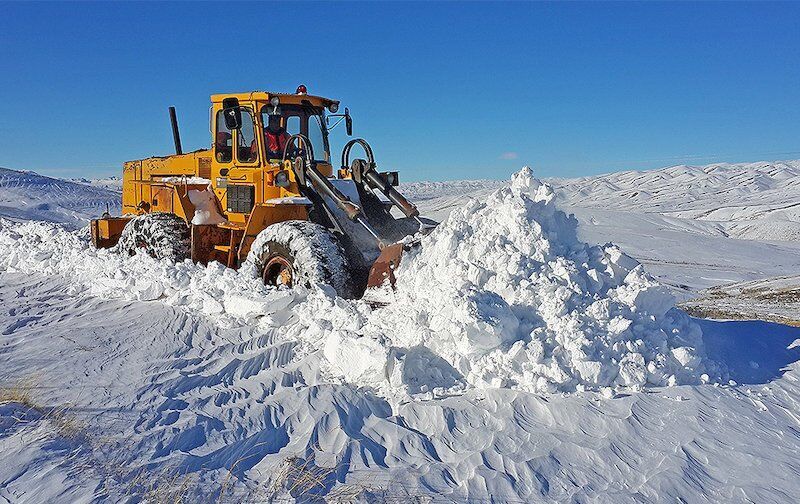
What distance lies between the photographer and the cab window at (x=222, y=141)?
855 centimetres

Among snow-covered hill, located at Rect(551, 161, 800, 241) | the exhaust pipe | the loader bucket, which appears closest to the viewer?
the loader bucket

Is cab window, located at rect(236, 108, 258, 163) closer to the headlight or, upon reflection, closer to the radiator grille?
the radiator grille

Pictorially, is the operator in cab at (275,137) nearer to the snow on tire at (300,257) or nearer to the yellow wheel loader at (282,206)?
the yellow wheel loader at (282,206)

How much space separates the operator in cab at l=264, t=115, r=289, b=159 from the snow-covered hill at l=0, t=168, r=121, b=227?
22619 mm

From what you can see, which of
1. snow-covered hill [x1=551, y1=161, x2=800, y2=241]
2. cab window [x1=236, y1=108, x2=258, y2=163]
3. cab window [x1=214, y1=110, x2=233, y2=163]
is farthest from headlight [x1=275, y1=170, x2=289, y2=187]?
snow-covered hill [x1=551, y1=161, x2=800, y2=241]

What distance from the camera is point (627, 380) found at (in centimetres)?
462

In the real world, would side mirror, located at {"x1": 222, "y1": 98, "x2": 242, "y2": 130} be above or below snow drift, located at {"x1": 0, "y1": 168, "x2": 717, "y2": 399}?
above

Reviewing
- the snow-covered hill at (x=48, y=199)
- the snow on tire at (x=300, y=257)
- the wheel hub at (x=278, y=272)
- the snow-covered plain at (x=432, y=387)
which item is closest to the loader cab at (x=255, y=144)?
the snow on tire at (x=300, y=257)

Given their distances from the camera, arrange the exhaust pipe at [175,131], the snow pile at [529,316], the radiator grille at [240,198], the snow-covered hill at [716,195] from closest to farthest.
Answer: the snow pile at [529,316] < the radiator grille at [240,198] < the exhaust pipe at [175,131] < the snow-covered hill at [716,195]

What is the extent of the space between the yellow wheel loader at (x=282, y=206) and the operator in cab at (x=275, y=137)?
1 cm

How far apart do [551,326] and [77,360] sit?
12.4ft

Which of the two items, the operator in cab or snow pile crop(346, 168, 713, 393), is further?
the operator in cab

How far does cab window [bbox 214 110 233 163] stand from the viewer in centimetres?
855

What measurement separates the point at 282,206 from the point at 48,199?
32.6 m
